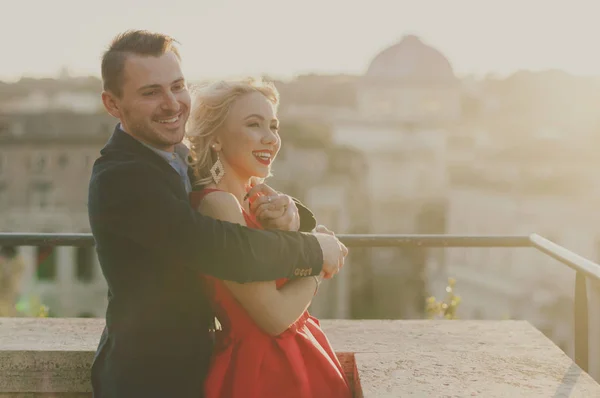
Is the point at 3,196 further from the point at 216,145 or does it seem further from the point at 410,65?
the point at 216,145

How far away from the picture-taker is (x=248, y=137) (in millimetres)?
2561

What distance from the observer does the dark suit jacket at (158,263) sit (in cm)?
221

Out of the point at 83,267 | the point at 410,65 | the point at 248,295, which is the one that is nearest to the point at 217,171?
the point at 248,295

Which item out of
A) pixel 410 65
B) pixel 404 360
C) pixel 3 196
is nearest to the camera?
pixel 404 360

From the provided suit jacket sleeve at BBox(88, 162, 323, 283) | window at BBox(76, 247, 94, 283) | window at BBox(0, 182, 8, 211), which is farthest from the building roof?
suit jacket sleeve at BBox(88, 162, 323, 283)

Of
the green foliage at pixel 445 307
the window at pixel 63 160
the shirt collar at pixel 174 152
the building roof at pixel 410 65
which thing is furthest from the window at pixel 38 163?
the shirt collar at pixel 174 152

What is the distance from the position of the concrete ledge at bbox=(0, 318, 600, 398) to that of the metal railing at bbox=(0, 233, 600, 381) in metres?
0.13

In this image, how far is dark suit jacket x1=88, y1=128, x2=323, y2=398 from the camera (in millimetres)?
2211

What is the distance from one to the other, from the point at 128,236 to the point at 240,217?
34cm

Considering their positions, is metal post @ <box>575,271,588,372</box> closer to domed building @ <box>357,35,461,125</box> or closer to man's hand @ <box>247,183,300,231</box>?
man's hand @ <box>247,183,300,231</box>

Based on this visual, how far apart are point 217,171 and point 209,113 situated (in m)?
0.18

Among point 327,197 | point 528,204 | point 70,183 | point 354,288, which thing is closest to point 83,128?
point 70,183

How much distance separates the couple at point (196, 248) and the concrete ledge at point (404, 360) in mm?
515

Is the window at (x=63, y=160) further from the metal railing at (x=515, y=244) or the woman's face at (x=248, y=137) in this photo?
the woman's face at (x=248, y=137)
